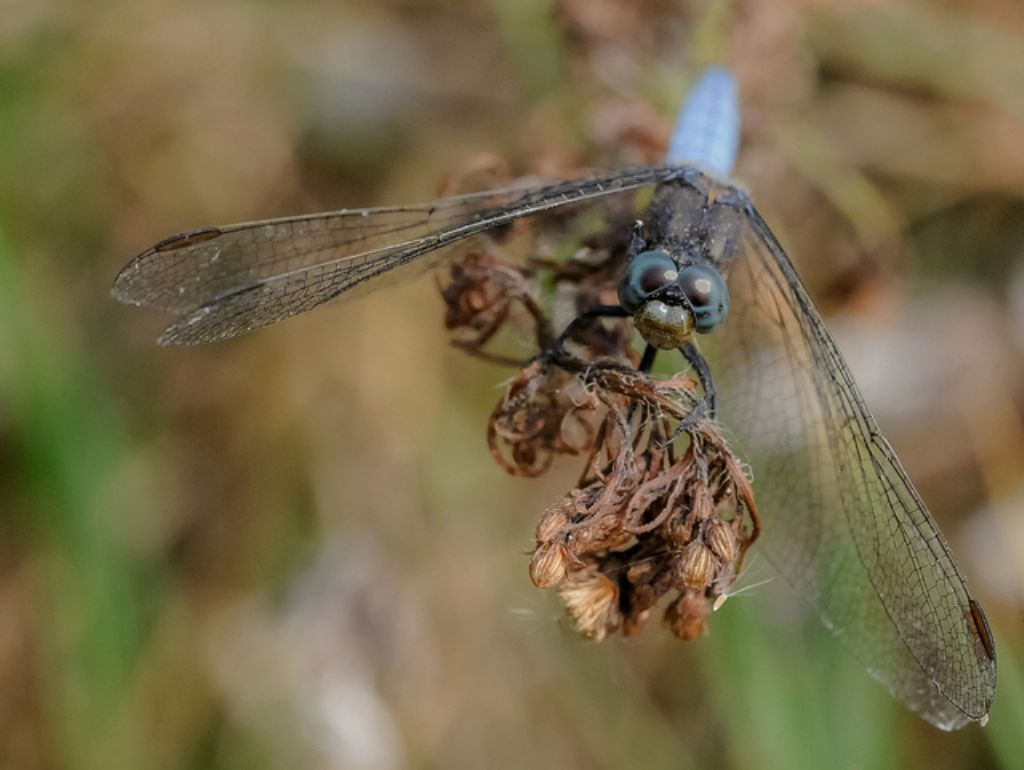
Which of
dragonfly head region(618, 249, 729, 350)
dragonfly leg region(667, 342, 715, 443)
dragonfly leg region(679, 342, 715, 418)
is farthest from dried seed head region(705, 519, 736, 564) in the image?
dragonfly head region(618, 249, 729, 350)

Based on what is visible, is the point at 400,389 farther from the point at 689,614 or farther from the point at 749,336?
the point at 689,614

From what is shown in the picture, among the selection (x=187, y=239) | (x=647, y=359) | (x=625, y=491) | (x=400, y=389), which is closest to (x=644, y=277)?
(x=647, y=359)

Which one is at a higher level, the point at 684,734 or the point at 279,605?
the point at 279,605

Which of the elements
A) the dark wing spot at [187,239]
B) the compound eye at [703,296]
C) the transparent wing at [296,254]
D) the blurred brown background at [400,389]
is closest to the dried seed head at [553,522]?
the compound eye at [703,296]

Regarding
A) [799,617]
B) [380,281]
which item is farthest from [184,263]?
[799,617]

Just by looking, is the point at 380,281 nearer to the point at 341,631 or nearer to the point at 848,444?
the point at 848,444

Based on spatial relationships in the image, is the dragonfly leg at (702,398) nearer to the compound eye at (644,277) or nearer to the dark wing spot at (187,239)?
the compound eye at (644,277)

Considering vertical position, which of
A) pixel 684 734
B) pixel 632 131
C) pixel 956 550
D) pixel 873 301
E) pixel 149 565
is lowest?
pixel 684 734
